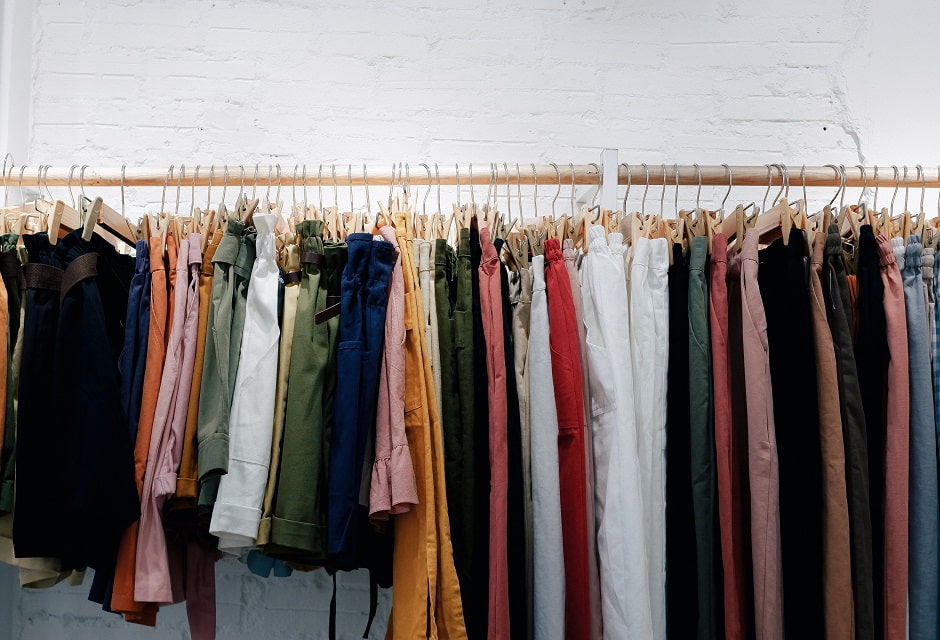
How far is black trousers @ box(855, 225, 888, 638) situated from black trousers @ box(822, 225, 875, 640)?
0.03 metres

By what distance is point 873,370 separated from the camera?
124cm

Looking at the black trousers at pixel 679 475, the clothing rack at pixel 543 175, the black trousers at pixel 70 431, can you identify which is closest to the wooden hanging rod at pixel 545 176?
the clothing rack at pixel 543 175

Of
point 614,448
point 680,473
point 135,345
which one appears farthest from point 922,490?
point 135,345

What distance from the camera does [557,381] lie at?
4.06ft

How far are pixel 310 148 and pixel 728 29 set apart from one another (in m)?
1.26

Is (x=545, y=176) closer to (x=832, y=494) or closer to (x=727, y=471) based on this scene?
(x=727, y=471)

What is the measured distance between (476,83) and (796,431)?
1290 millimetres

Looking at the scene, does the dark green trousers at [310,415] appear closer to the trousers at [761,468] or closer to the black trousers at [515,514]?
the black trousers at [515,514]

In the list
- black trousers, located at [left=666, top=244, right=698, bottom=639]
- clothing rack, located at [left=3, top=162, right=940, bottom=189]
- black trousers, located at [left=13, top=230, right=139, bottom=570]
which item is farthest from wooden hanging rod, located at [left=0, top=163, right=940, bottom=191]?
black trousers, located at [left=13, top=230, right=139, bottom=570]

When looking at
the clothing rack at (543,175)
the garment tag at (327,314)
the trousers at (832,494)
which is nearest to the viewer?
the trousers at (832,494)

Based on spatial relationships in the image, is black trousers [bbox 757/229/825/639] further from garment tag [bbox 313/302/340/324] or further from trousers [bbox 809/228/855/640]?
garment tag [bbox 313/302/340/324]

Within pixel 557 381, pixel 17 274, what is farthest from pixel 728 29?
pixel 17 274

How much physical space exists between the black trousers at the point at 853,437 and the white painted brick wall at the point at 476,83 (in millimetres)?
757

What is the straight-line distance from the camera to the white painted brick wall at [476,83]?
1.94 m
